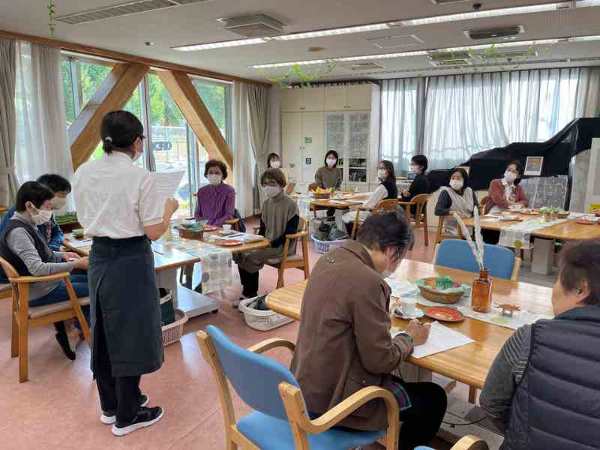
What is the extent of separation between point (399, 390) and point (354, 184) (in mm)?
6697

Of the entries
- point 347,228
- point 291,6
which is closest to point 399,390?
point 291,6

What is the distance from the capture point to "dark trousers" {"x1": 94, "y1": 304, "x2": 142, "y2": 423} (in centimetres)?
202

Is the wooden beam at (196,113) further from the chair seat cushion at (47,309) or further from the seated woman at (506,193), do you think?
the chair seat cushion at (47,309)

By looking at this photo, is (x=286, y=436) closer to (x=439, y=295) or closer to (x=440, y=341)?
(x=440, y=341)

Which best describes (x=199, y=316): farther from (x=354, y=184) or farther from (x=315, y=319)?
(x=354, y=184)

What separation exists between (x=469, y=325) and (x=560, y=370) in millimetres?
741

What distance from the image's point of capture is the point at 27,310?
2520 mm

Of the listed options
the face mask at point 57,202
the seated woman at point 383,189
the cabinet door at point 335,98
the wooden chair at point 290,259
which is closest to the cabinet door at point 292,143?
the cabinet door at point 335,98

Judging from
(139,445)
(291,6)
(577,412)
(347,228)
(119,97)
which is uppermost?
(291,6)

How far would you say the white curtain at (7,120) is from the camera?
14.4ft

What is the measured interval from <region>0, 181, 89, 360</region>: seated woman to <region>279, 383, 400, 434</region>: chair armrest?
204 cm

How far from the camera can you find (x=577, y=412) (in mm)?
964

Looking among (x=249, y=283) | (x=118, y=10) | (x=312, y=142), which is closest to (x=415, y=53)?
(x=312, y=142)

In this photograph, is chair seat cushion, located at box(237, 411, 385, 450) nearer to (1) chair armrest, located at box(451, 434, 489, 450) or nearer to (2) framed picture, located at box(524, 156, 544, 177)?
(1) chair armrest, located at box(451, 434, 489, 450)
